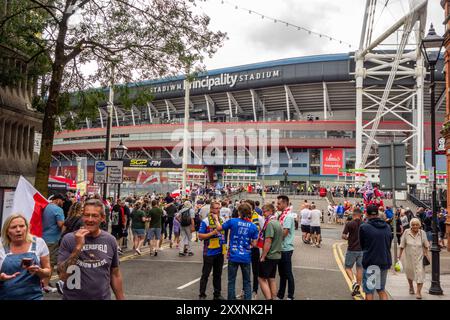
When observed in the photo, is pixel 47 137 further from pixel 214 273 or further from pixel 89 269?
pixel 89 269

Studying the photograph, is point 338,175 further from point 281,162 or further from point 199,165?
point 199,165

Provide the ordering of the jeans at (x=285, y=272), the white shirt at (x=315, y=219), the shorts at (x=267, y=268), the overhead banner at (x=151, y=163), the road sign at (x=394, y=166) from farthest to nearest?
the overhead banner at (x=151, y=163)
the white shirt at (x=315, y=219)
the road sign at (x=394, y=166)
the jeans at (x=285, y=272)
the shorts at (x=267, y=268)

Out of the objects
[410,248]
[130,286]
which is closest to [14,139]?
[130,286]

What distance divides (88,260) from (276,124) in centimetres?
5949

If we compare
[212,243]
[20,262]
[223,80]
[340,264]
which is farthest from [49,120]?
[223,80]

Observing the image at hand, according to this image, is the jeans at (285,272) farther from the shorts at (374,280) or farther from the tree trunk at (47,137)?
the tree trunk at (47,137)

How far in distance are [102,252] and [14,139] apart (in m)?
11.0

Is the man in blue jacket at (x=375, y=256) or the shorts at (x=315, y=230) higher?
the man in blue jacket at (x=375, y=256)

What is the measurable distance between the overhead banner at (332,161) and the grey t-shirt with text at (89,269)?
58921mm

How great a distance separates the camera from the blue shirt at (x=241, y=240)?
699 centimetres

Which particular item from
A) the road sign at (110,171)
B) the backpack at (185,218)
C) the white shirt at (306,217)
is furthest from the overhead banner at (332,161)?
the backpack at (185,218)

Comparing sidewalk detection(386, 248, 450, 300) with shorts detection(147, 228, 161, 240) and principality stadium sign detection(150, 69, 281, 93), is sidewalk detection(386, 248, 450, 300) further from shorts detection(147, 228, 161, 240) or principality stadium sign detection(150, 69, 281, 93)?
principality stadium sign detection(150, 69, 281, 93)

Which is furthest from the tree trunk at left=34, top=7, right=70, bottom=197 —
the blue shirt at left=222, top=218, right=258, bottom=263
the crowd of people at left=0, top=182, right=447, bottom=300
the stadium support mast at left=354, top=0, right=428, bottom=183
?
the stadium support mast at left=354, top=0, right=428, bottom=183

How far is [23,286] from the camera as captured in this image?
406 centimetres
